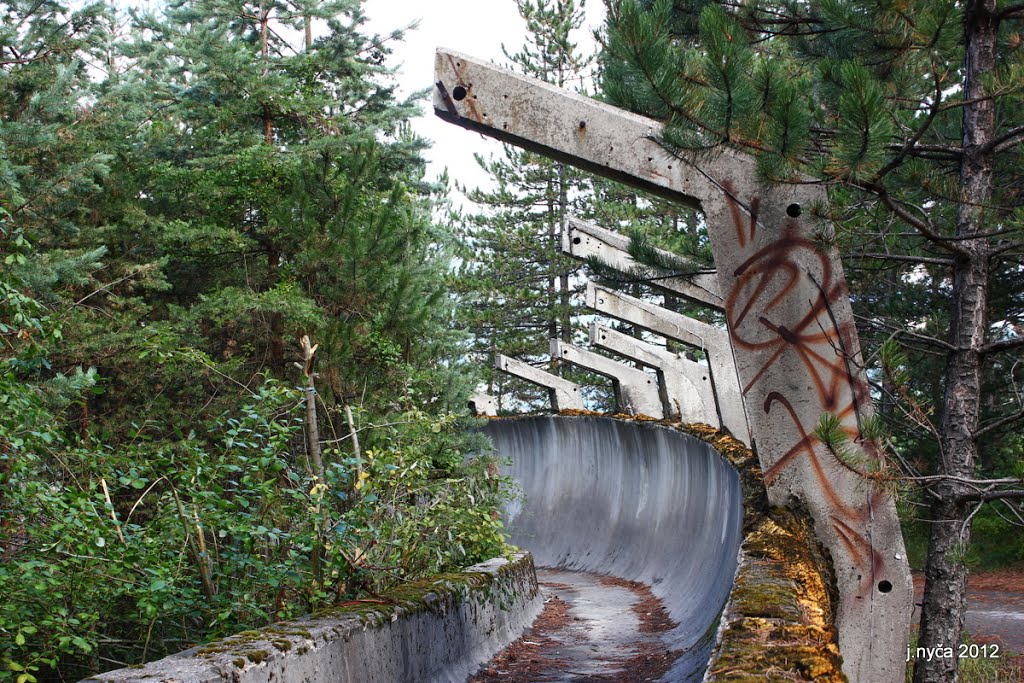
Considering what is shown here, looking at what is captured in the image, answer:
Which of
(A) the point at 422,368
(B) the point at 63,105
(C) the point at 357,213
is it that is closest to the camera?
(B) the point at 63,105

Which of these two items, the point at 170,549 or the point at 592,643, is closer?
the point at 170,549

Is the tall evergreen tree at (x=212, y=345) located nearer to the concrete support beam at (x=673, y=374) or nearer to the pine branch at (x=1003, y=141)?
the concrete support beam at (x=673, y=374)

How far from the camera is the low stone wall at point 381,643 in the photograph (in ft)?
15.0

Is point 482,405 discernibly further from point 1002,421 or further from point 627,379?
point 1002,421

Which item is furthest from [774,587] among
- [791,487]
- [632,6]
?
[632,6]

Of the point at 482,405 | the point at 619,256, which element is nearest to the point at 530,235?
the point at 482,405

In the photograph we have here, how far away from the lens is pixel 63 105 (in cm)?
1148

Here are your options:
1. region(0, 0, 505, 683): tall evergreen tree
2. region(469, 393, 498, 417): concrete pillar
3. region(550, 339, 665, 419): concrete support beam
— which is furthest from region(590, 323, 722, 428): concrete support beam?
region(469, 393, 498, 417): concrete pillar

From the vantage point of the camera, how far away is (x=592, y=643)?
972cm

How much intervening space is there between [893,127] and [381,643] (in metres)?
4.18

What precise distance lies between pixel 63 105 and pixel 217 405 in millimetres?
4932

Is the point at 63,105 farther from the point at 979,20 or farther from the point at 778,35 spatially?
the point at 979,20

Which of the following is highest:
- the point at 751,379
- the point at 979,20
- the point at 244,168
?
the point at 244,168

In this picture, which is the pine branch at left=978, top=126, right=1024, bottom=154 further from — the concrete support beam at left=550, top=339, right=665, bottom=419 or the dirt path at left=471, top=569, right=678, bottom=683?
the concrete support beam at left=550, top=339, right=665, bottom=419
